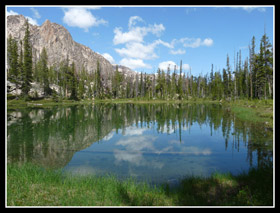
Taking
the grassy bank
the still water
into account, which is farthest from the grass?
the grassy bank

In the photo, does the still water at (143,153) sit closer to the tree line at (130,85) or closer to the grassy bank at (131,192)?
the grassy bank at (131,192)

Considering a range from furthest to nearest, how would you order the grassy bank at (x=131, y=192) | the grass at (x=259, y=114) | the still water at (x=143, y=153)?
the grass at (x=259, y=114) → the still water at (x=143, y=153) → the grassy bank at (x=131, y=192)

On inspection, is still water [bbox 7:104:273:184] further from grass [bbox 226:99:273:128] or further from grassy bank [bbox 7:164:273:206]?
grass [bbox 226:99:273:128]

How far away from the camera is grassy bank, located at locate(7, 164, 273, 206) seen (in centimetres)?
524

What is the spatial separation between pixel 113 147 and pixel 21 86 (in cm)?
5127

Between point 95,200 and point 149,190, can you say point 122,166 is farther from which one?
point 95,200

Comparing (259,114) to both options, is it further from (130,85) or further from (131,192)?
(130,85)

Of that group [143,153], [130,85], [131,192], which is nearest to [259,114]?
[143,153]

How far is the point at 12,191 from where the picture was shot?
5656 millimetres

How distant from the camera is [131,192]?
6051 millimetres

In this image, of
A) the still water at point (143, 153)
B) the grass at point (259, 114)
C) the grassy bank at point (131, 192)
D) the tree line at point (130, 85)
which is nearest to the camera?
the grassy bank at point (131, 192)

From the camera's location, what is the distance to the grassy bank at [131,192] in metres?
5.24

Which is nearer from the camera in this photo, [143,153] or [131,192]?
[131,192]

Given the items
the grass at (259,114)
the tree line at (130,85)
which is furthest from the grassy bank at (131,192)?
the tree line at (130,85)
